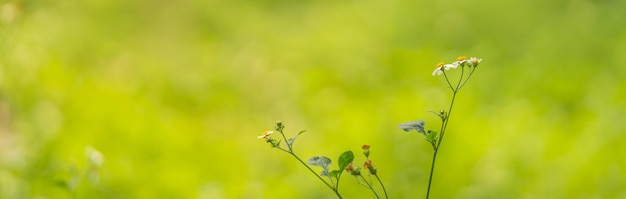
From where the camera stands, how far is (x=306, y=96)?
317cm

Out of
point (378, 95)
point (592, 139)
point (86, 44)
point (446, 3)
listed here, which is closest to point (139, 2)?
point (86, 44)

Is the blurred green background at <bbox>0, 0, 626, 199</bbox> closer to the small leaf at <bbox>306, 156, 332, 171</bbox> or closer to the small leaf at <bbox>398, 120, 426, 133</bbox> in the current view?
the small leaf at <bbox>306, 156, 332, 171</bbox>

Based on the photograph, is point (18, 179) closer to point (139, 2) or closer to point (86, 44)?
point (86, 44)

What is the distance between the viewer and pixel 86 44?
4.38 m

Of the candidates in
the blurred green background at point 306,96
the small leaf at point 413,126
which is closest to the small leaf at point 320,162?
the small leaf at point 413,126

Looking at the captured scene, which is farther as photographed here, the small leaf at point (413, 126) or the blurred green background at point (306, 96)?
the blurred green background at point (306, 96)

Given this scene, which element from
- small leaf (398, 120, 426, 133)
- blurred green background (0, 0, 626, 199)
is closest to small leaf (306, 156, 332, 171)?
small leaf (398, 120, 426, 133)

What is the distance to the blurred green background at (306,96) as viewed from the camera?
2281 millimetres

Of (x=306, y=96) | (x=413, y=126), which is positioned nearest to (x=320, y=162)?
(x=413, y=126)

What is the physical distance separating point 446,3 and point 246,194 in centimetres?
196

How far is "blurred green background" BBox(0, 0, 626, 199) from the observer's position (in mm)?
2281

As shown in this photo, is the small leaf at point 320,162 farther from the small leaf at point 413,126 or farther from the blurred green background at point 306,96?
the blurred green background at point 306,96

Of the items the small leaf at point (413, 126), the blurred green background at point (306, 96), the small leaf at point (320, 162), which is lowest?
the small leaf at point (320, 162)

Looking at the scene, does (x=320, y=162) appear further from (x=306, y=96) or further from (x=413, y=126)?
(x=306, y=96)
